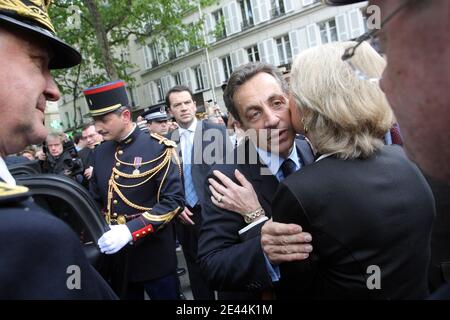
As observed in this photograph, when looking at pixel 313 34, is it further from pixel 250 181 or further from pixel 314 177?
pixel 314 177

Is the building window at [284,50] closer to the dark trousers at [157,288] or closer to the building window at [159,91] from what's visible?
the building window at [159,91]

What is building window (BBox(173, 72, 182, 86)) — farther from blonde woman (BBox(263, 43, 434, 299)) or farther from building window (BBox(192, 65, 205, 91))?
blonde woman (BBox(263, 43, 434, 299))

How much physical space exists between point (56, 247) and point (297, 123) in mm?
1281

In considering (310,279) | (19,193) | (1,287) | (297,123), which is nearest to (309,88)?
(297,123)

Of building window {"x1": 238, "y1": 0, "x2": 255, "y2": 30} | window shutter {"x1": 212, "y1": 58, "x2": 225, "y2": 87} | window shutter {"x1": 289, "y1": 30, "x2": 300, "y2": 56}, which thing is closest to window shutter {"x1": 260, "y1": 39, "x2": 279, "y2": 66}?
window shutter {"x1": 289, "y1": 30, "x2": 300, "y2": 56}

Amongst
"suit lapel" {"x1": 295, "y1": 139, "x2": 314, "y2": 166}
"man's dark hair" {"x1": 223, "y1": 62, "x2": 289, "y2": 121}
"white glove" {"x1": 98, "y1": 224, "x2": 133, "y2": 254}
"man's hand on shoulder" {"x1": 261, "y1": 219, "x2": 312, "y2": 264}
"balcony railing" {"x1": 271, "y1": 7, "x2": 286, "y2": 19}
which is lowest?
"white glove" {"x1": 98, "y1": 224, "x2": 133, "y2": 254}

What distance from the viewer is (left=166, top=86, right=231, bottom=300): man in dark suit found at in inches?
167

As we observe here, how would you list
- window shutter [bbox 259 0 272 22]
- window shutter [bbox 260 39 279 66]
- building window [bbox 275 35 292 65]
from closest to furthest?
building window [bbox 275 35 292 65] < window shutter [bbox 260 39 279 66] < window shutter [bbox 259 0 272 22]

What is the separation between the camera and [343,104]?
1515 millimetres

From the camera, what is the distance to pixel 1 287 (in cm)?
77

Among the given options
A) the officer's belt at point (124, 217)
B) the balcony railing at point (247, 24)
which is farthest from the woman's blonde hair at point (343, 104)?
the balcony railing at point (247, 24)

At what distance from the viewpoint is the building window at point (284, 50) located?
2429 centimetres

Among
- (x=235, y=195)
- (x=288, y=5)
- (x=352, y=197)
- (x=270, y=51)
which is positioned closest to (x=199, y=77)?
(x=270, y=51)
